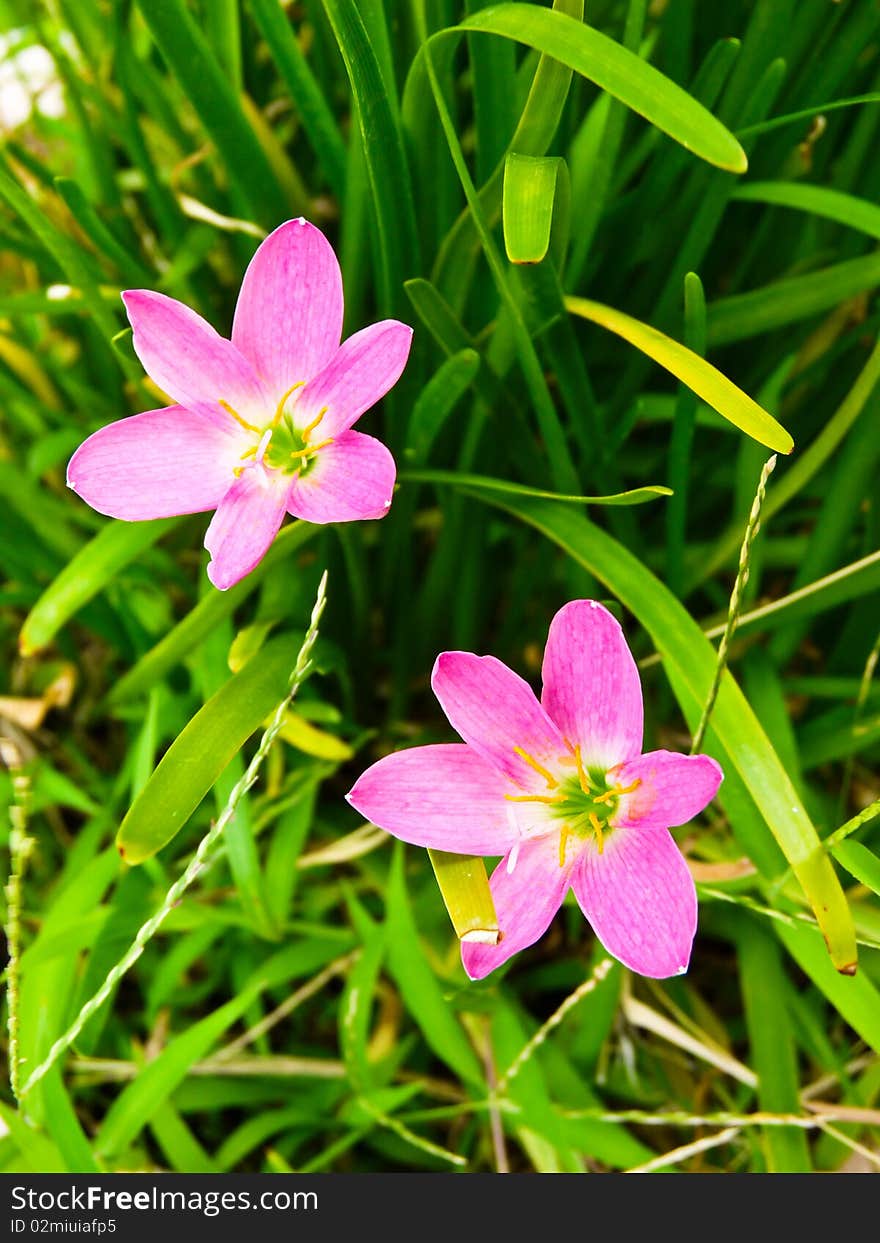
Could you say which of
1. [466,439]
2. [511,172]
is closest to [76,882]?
[466,439]

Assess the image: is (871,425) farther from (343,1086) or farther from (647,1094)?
(343,1086)

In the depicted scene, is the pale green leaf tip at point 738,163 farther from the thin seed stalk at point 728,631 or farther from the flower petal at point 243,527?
the flower petal at point 243,527

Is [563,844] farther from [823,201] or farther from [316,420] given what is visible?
→ [823,201]

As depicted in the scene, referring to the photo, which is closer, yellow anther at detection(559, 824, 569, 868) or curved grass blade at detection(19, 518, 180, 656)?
yellow anther at detection(559, 824, 569, 868)

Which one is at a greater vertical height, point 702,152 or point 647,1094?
point 702,152

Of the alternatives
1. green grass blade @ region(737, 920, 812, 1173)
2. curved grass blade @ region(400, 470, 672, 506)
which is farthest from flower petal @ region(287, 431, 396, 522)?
green grass blade @ region(737, 920, 812, 1173)

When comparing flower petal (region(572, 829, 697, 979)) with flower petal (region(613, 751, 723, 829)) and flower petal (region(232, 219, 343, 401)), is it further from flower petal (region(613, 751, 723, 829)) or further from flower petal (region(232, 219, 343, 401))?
flower petal (region(232, 219, 343, 401))
